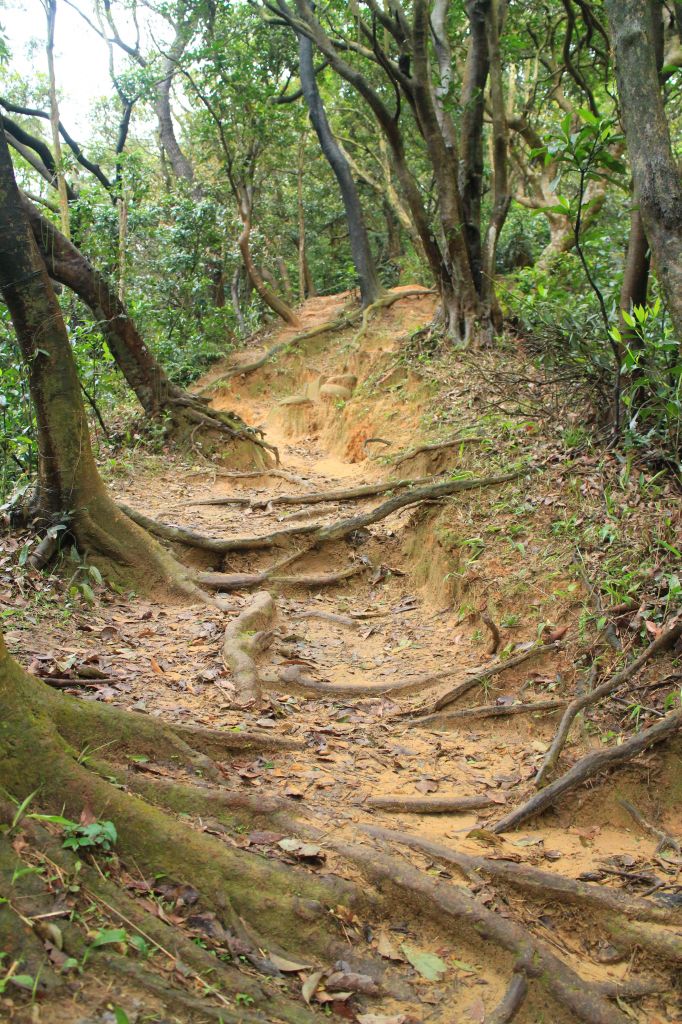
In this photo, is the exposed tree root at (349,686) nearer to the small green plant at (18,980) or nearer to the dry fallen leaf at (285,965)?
the dry fallen leaf at (285,965)

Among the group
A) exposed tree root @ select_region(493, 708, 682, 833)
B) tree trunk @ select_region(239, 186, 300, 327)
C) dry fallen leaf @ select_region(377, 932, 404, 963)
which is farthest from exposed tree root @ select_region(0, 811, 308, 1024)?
tree trunk @ select_region(239, 186, 300, 327)

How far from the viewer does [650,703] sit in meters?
4.63

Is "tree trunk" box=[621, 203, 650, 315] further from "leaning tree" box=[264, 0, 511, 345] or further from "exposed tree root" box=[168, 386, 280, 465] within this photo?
"exposed tree root" box=[168, 386, 280, 465]

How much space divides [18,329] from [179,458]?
233 inches

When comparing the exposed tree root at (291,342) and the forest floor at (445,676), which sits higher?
the exposed tree root at (291,342)

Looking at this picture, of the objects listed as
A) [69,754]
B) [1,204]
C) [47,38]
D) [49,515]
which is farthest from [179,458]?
[69,754]

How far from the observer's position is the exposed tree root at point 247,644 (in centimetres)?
512

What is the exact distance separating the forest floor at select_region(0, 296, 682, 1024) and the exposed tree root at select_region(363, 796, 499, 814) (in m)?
0.02

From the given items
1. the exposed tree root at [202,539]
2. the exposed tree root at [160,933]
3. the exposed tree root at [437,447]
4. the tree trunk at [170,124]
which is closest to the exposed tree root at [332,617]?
the exposed tree root at [202,539]

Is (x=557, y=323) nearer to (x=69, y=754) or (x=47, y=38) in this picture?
(x=69, y=754)

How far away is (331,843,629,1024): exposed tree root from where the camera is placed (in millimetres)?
3029

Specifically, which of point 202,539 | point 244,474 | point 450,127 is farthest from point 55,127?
point 202,539

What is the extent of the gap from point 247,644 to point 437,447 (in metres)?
4.29

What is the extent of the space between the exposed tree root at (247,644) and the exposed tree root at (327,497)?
2440mm
